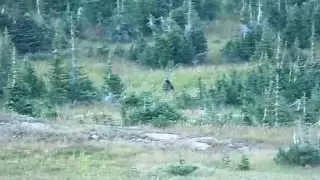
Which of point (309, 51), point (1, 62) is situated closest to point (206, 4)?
point (309, 51)

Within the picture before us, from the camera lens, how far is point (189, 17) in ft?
188

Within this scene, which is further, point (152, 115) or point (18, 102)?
point (18, 102)

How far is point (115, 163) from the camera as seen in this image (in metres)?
20.9

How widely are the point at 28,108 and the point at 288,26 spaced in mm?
28677

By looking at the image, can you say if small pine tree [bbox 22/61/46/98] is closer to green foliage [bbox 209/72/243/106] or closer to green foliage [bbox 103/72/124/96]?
green foliage [bbox 103/72/124/96]

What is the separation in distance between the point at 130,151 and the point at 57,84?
56.1ft

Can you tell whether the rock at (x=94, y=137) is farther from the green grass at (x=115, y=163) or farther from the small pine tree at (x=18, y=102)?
the small pine tree at (x=18, y=102)

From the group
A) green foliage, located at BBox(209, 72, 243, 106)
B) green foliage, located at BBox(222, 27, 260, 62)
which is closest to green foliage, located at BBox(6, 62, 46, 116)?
green foliage, located at BBox(209, 72, 243, 106)

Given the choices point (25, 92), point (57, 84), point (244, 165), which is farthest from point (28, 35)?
point (244, 165)

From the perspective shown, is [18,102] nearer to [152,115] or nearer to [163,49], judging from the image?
[152,115]

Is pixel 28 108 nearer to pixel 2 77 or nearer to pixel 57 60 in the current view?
pixel 57 60

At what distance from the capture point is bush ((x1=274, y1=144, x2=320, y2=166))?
824 inches

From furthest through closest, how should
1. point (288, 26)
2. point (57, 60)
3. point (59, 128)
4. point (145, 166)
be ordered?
point (288, 26) → point (57, 60) → point (59, 128) → point (145, 166)

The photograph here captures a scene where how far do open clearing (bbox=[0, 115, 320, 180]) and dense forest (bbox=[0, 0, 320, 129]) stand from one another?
553 centimetres
